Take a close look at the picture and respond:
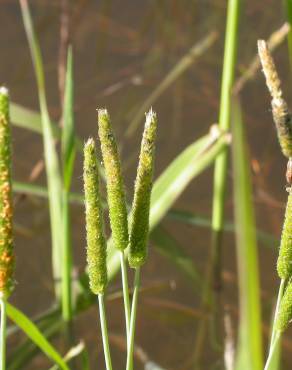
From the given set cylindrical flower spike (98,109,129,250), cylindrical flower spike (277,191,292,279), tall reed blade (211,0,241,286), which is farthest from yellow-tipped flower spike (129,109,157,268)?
tall reed blade (211,0,241,286)

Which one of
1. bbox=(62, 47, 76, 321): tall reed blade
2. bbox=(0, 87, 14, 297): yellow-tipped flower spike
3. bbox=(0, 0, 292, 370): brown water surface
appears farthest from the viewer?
bbox=(0, 0, 292, 370): brown water surface

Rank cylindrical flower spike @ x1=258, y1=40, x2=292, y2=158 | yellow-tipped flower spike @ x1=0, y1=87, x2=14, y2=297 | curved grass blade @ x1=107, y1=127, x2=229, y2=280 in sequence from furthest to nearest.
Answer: curved grass blade @ x1=107, y1=127, x2=229, y2=280, cylindrical flower spike @ x1=258, y1=40, x2=292, y2=158, yellow-tipped flower spike @ x1=0, y1=87, x2=14, y2=297

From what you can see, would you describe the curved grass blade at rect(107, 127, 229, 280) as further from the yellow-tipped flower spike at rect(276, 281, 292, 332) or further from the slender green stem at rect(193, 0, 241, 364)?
the yellow-tipped flower spike at rect(276, 281, 292, 332)

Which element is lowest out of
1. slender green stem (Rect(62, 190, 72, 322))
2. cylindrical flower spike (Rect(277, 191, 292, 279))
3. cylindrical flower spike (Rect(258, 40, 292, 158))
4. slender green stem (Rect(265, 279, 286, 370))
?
slender green stem (Rect(265, 279, 286, 370))

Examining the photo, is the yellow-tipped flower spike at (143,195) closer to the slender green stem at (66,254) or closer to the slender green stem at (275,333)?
the slender green stem at (275,333)

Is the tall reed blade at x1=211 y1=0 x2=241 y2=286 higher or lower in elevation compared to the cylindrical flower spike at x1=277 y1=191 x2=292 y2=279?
higher

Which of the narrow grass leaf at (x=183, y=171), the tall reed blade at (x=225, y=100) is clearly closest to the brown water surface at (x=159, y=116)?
the tall reed blade at (x=225, y=100)

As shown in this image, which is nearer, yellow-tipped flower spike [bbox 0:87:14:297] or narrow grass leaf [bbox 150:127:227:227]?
yellow-tipped flower spike [bbox 0:87:14:297]

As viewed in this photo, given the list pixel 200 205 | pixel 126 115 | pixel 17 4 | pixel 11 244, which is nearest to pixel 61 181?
pixel 11 244
